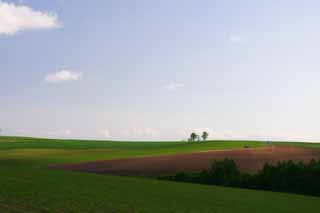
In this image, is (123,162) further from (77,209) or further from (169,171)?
(77,209)

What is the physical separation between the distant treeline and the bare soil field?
4.29 m

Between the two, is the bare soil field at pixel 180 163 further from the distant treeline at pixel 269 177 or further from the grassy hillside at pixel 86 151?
the grassy hillside at pixel 86 151

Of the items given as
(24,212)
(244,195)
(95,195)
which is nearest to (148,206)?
(95,195)

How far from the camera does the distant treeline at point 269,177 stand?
4116 cm

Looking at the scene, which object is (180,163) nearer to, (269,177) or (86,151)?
(269,177)

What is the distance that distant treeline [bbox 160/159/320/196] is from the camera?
41.2 metres

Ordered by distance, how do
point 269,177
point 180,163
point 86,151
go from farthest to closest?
point 86,151 → point 180,163 → point 269,177

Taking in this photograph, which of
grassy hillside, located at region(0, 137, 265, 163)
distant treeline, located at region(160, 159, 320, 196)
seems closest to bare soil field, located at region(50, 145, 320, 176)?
distant treeline, located at region(160, 159, 320, 196)

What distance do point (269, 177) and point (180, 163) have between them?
13979mm

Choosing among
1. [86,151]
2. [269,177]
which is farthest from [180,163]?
[86,151]

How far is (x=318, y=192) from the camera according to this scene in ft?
132

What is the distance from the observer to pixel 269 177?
142 ft

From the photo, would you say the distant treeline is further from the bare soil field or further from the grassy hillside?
the grassy hillside

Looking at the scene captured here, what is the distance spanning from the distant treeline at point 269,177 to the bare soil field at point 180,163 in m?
4.29
